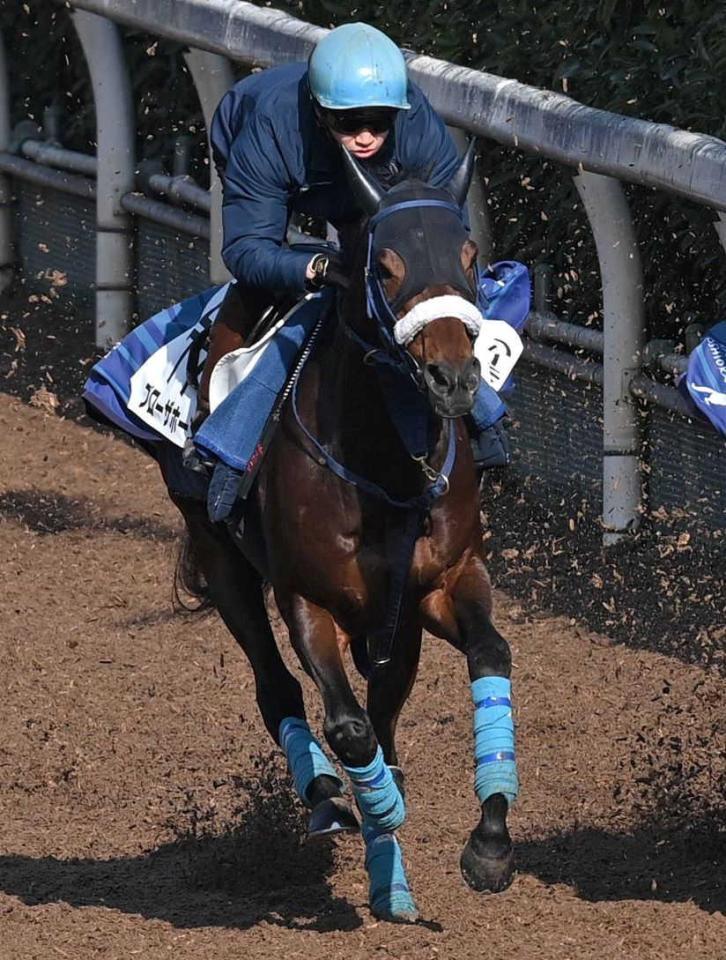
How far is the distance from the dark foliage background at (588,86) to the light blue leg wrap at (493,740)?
3040 mm

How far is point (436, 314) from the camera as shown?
463 cm

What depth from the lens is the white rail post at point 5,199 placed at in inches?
479

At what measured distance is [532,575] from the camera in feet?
27.8

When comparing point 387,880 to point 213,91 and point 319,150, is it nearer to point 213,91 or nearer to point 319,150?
point 319,150

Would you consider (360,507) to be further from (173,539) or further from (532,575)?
(173,539)

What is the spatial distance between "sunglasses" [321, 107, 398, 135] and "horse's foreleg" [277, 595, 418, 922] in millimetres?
1173

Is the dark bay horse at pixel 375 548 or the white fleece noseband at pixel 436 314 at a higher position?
the white fleece noseband at pixel 436 314

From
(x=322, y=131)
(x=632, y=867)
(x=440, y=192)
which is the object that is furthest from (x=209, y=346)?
(x=632, y=867)

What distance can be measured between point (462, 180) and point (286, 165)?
24.8 inches

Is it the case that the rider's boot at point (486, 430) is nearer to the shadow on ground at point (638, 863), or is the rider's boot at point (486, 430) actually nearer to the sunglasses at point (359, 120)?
the sunglasses at point (359, 120)

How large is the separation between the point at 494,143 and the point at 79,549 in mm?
2432

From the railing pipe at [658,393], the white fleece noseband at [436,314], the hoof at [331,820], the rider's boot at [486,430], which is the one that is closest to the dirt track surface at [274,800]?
the hoof at [331,820]

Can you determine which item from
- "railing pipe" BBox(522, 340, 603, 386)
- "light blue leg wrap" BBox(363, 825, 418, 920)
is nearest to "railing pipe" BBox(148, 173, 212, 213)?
"railing pipe" BBox(522, 340, 603, 386)

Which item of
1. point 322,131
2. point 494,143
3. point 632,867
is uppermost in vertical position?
point 322,131
